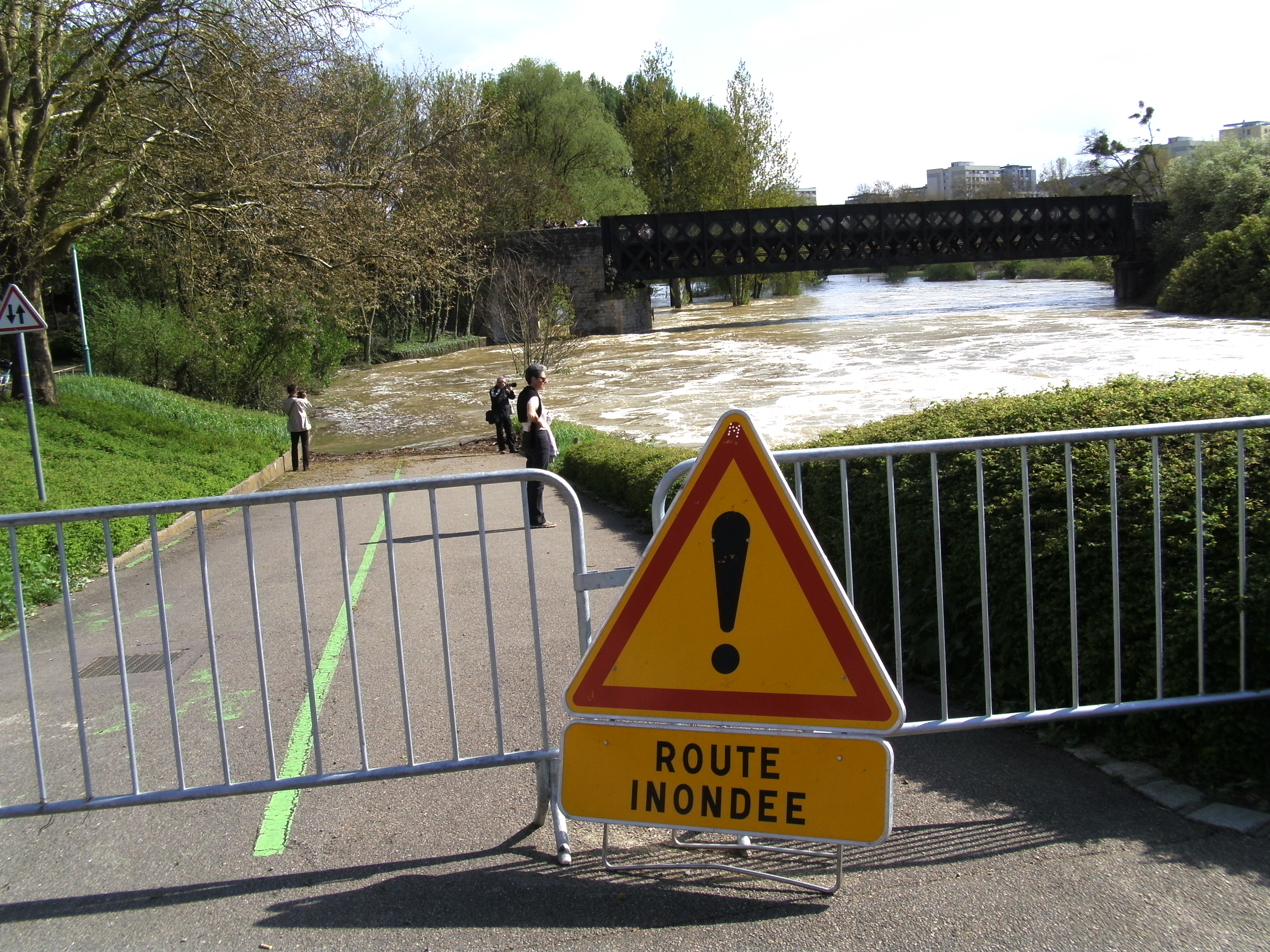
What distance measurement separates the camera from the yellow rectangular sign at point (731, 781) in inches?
127

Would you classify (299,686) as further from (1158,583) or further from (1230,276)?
(1230,276)

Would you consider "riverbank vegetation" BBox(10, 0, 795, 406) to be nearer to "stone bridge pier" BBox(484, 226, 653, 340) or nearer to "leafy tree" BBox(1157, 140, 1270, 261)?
"stone bridge pier" BBox(484, 226, 653, 340)

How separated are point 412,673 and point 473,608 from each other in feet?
5.17

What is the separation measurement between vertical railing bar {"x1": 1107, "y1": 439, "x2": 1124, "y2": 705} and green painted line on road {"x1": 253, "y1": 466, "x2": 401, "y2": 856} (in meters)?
2.85

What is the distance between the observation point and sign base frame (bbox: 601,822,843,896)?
11.1 feet

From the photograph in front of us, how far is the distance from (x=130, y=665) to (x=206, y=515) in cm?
794

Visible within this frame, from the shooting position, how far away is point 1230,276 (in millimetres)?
45562

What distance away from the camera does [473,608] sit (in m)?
7.61

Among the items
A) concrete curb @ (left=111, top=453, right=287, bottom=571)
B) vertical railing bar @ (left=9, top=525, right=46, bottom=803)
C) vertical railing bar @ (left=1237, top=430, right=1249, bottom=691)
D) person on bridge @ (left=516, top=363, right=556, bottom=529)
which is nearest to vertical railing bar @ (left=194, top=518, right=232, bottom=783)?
vertical railing bar @ (left=9, top=525, right=46, bottom=803)

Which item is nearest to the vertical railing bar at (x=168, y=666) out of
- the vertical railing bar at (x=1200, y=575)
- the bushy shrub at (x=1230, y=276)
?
the vertical railing bar at (x=1200, y=575)


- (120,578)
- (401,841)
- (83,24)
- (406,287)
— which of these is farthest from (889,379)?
(401,841)

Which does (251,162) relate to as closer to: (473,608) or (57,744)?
(473,608)

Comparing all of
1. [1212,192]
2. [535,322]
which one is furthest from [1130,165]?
[535,322]

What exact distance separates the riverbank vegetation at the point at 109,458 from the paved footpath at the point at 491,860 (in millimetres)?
4173
